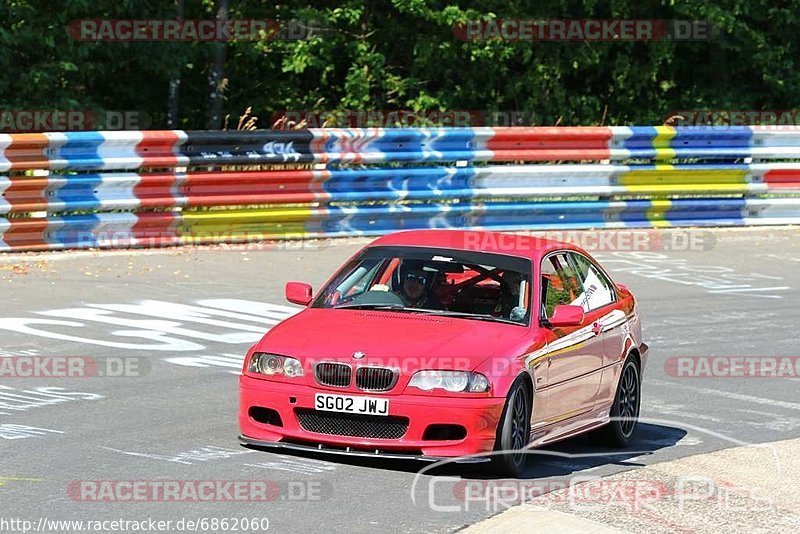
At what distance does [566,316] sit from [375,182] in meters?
10.7

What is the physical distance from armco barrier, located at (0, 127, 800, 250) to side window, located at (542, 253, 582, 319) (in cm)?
847

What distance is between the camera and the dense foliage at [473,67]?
2777 cm

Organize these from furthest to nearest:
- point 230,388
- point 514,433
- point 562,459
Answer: point 230,388
point 562,459
point 514,433

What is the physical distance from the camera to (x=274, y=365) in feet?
30.0

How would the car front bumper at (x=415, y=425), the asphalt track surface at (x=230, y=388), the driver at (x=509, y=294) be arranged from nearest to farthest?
the asphalt track surface at (x=230, y=388)
the car front bumper at (x=415, y=425)
the driver at (x=509, y=294)

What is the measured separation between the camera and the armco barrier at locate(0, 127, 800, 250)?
1766 centimetres

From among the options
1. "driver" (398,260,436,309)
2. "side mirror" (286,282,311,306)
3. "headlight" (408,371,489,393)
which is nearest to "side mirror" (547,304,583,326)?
"driver" (398,260,436,309)

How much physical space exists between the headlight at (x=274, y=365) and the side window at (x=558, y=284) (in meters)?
1.67

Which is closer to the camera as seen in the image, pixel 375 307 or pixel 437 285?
pixel 375 307

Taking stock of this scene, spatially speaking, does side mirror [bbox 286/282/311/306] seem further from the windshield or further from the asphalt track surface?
the asphalt track surface

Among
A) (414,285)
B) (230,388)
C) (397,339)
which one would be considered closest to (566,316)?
(414,285)

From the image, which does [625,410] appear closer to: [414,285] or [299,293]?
[414,285]

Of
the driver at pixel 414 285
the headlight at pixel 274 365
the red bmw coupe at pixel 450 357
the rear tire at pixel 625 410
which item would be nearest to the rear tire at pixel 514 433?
the red bmw coupe at pixel 450 357

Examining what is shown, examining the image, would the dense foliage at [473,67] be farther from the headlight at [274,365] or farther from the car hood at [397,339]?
the headlight at [274,365]
